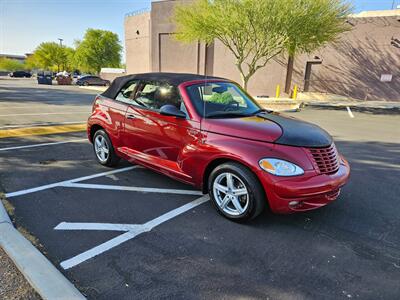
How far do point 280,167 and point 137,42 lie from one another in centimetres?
4404

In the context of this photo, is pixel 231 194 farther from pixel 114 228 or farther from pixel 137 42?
pixel 137 42

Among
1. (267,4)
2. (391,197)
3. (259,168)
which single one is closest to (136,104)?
(259,168)

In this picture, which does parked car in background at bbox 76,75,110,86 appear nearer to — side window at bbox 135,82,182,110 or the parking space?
the parking space

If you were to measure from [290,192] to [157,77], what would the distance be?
8.67 ft

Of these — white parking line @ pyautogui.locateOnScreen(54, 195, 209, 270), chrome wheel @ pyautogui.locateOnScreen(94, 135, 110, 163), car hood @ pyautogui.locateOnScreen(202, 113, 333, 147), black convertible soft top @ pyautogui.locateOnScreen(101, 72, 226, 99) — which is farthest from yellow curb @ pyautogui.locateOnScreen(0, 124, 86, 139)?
car hood @ pyautogui.locateOnScreen(202, 113, 333, 147)

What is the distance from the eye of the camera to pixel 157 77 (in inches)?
180

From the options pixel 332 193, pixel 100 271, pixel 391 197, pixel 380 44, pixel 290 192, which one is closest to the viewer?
pixel 100 271

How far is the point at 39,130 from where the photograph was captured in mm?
8555

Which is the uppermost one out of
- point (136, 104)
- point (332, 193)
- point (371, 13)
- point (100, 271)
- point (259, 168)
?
point (371, 13)

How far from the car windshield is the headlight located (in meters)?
1.00

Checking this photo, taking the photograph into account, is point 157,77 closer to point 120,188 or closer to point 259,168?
point 120,188

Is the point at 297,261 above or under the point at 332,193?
under

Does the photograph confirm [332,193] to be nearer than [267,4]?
Yes

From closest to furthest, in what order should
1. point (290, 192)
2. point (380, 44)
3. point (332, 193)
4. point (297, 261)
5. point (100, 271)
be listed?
point (100, 271)
point (297, 261)
point (290, 192)
point (332, 193)
point (380, 44)
